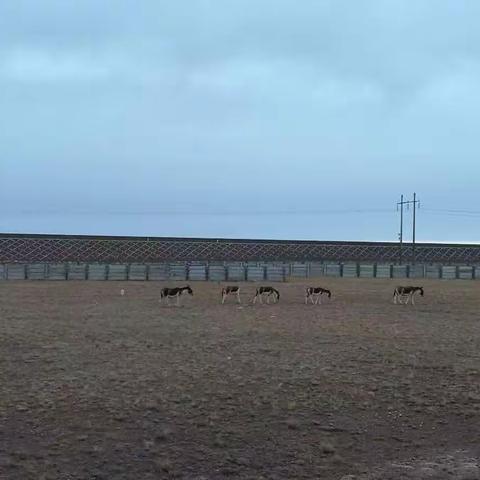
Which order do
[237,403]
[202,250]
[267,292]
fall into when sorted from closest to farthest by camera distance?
1. [237,403]
2. [267,292]
3. [202,250]

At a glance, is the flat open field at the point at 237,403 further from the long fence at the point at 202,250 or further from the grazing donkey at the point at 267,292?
the long fence at the point at 202,250

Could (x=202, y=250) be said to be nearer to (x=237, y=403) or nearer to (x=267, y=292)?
(x=267, y=292)

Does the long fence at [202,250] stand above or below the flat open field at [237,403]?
above

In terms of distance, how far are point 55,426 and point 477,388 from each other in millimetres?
6646

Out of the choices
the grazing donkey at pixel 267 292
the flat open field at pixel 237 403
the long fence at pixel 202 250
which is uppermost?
the long fence at pixel 202 250

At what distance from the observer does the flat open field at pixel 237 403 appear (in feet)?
23.8

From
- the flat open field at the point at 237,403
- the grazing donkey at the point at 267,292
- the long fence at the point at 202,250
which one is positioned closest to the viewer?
the flat open field at the point at 237,403

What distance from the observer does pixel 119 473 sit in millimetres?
6922

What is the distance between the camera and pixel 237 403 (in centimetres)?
938

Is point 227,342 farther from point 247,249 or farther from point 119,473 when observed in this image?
point 247,249

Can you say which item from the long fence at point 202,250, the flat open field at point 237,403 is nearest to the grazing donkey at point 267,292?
the flat open field at point 237,403

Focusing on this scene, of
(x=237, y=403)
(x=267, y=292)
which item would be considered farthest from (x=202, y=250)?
(x=237, y=403)

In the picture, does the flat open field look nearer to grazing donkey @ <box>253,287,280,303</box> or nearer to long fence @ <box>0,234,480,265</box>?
grazing donkey @ <box>253,287,280,303</box>

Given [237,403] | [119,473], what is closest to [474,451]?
[237,403]
